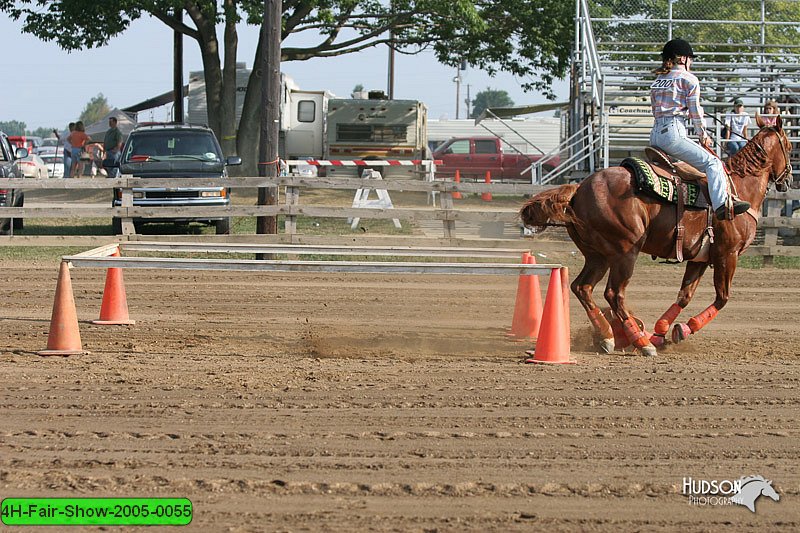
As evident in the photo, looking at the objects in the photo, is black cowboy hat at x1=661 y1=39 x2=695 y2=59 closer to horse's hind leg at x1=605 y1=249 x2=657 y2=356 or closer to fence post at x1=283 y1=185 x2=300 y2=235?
horse's hind leg at x1=605 y1=249 x2=657 y2=356

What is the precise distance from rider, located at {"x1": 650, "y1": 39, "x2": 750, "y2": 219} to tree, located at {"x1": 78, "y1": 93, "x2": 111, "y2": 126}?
159350mm

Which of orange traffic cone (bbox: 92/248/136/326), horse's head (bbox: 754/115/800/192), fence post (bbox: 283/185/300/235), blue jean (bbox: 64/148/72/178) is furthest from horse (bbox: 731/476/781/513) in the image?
blue jean (bbox: 64/148/72/178)

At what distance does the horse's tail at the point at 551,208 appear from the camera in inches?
359

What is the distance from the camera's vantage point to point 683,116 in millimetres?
9500

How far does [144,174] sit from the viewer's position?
20109 mm

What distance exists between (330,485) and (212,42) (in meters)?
28.1

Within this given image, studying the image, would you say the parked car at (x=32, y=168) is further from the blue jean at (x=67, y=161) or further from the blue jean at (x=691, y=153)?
the blue jean at (x=691, y=153)

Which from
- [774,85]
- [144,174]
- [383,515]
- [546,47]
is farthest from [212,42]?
[383,515]

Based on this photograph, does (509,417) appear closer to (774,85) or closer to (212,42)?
(774,85)

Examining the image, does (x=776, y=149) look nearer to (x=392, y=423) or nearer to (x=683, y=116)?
(x=683, y=116)

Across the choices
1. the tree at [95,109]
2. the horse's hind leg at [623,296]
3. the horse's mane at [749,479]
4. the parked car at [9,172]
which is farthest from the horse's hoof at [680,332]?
the tree at [95,109]

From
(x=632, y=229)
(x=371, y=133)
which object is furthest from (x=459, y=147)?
(x=632, y=229)

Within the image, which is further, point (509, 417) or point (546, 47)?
point (546, 47)

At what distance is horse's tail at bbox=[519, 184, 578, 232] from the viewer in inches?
359
